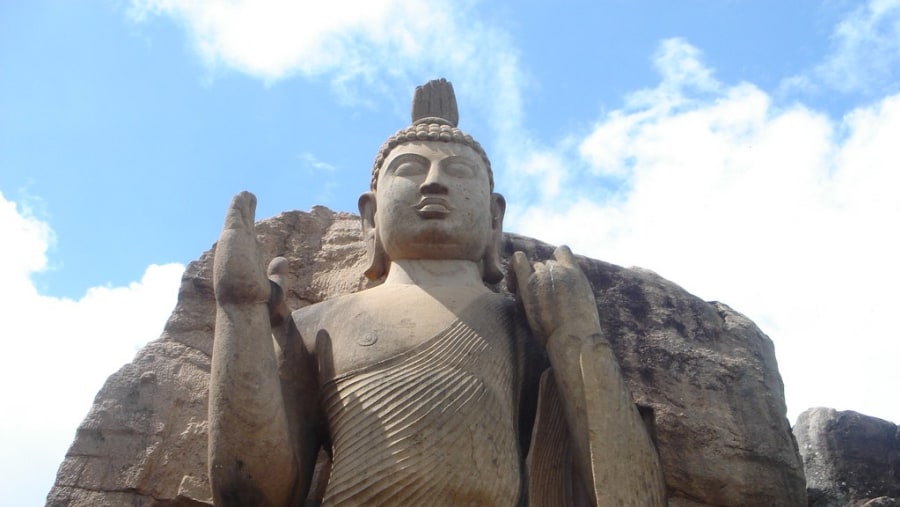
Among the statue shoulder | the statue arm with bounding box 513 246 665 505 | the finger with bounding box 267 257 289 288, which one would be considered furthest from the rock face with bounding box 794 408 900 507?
the finger with bounding box 267 257 289 288

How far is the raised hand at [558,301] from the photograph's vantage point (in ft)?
14.7

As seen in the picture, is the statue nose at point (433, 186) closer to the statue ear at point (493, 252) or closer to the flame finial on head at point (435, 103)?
the statue ear at point (493, 252)

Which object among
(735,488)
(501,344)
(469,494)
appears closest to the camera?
(469,494)

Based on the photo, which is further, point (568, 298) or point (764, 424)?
A: point (764, 424)

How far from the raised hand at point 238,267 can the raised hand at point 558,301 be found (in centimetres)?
120

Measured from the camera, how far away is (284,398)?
15.0 ft

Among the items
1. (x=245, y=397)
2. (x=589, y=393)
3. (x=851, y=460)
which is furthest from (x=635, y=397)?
(x=245, y=397)

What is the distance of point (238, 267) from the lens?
4293mm

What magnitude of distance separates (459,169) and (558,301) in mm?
1056

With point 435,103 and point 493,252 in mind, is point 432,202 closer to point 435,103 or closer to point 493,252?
point 493,252

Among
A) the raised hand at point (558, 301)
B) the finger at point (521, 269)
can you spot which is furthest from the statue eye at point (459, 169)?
the raised hand at point (558, 301)

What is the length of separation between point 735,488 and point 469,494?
75.3 inches

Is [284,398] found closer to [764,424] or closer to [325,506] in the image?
[325,506]

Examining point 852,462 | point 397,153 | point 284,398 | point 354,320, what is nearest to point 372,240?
point 397,153
